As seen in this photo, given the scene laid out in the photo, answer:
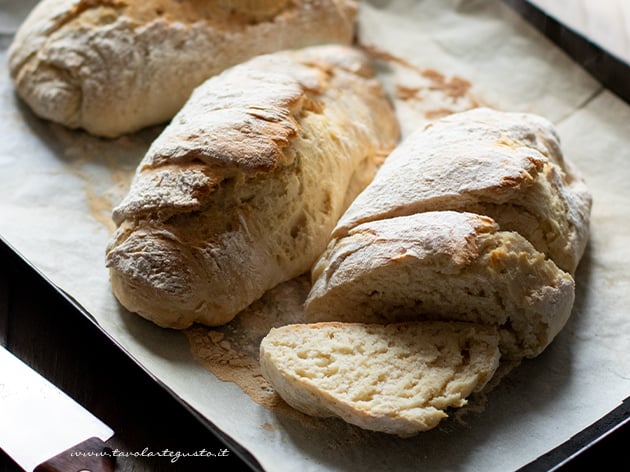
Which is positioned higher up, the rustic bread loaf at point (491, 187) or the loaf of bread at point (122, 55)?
the loaf of bread at point (122, 55)

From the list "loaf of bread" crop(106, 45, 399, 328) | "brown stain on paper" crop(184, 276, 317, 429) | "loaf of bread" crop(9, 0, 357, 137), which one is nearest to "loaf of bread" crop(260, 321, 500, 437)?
"brown stain on paper" crop(184, 276, 317, 429)

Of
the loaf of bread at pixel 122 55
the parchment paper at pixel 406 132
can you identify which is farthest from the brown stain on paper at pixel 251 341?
the loaf of bread at pixel 122 55

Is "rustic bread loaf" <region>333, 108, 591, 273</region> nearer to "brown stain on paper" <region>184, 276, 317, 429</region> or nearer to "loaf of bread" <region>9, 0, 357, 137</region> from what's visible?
"brown stain on paper" <region>184, 276, 317, 429</region>

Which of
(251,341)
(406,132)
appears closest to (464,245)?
(251,341)

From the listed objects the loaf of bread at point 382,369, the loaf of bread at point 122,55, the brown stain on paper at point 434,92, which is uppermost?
the loaf of bread at point 122,55

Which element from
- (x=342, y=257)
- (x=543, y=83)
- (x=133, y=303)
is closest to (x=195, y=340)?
(x=133, y=303)

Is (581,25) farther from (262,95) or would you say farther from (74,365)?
(74,365)

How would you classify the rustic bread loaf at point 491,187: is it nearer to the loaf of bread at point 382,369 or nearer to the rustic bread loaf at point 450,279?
the rustic bread loaf at point 450,279
